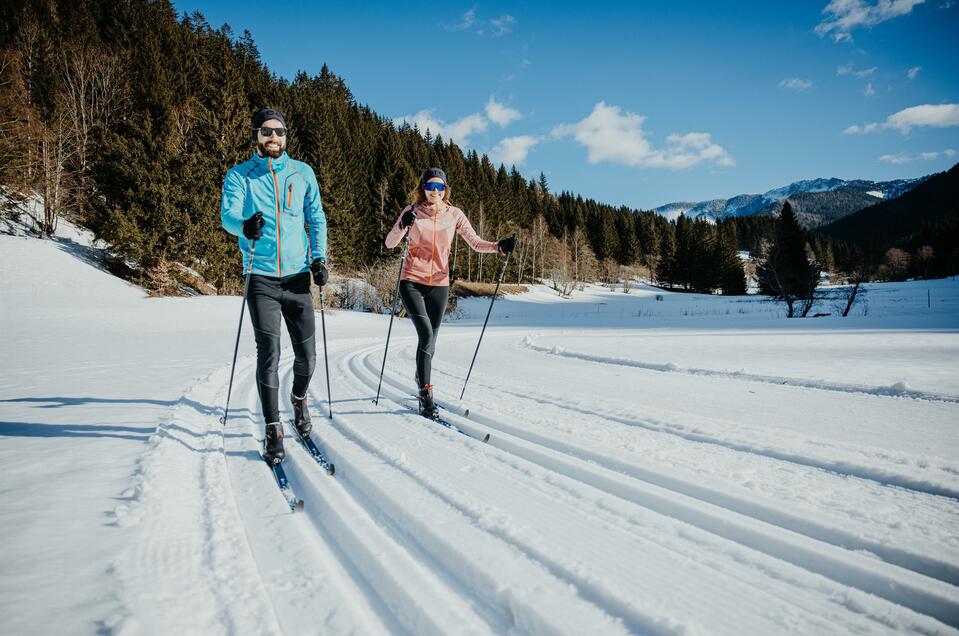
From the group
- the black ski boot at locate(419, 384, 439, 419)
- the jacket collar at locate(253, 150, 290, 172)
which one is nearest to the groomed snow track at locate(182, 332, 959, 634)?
the black ski boot at locate(419, 384, 439, 419)

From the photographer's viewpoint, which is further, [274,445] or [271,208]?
[271,208]

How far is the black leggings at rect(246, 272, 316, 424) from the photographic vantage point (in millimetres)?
2667

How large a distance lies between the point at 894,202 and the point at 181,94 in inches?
7633

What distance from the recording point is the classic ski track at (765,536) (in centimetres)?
129

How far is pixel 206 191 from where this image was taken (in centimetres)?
2056

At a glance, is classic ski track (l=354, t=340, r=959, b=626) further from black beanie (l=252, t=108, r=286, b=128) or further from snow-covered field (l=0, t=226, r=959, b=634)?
black beanie (l=252, t=108, r=286, b=128)

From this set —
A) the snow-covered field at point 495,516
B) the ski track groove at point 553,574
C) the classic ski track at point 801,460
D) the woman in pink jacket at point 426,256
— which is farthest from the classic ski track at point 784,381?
the ski track groove at point 553,574

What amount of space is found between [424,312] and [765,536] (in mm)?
2899

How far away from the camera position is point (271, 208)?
2.79m

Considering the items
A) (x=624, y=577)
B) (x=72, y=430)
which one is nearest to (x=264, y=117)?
(x=72, y=430)

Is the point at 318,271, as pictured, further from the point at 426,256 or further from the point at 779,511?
the point at 779,511

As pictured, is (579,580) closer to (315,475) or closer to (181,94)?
(315,475)

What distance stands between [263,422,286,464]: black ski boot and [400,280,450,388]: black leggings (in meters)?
1.34

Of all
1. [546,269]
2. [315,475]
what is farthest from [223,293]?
[546,269]
